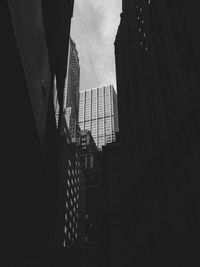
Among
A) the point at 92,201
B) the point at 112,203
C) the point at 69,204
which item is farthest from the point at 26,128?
the point at 92,201

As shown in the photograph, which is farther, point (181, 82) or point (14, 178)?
point (181, 82)

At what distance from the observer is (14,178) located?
55.6 ft

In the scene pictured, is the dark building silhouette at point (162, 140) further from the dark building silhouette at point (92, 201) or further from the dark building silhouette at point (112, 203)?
the dark building silhouette at point (92, 201)

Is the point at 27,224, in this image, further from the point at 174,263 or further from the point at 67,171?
the point at 67,171

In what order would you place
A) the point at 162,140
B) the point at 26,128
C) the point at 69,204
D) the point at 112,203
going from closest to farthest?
the point at 26,128 → the point at 162,140 → the point at 112,203 → the point at 69,204

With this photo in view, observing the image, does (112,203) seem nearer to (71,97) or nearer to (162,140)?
(162,140)

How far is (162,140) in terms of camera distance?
35125 millimetres

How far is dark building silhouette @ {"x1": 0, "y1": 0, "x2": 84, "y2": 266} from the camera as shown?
38.2ft

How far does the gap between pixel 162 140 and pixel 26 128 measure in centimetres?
2333

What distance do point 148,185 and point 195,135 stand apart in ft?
41.4

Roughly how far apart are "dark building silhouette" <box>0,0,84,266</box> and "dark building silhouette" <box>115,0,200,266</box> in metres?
13.0

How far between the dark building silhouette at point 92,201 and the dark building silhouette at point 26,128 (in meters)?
78.6

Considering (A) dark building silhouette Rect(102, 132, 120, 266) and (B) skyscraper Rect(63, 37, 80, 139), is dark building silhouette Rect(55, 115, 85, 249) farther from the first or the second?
(B) skyscraper Rect(63, 37, 80, 139)

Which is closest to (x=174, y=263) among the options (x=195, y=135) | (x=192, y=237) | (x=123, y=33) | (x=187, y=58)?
(x=192, y=237)
